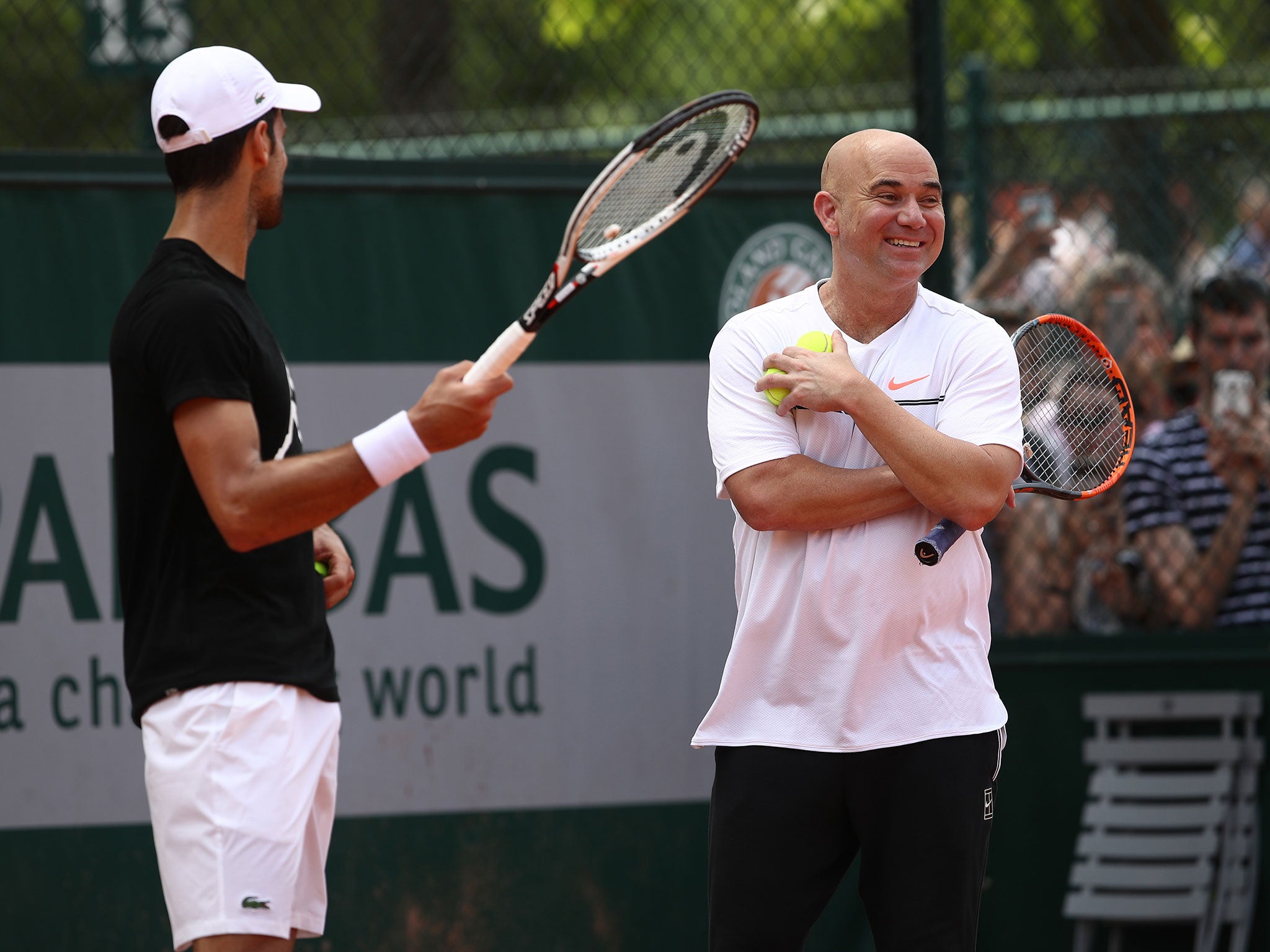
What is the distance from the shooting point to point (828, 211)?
2885 mm

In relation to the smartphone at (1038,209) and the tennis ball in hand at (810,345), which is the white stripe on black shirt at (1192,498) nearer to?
the smartphone at (1038,209)

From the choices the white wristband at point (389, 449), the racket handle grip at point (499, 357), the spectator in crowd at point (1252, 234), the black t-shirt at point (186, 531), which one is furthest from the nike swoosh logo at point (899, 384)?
the spectator in crowd at point (1252, 234)

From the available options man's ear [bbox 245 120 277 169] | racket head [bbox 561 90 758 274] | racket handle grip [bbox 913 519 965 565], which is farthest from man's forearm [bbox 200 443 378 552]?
racket handle grip [bbox 913 519 965 565]

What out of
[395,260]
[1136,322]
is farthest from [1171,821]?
[395,260]

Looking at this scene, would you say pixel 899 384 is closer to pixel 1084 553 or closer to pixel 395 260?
pixel 395 260

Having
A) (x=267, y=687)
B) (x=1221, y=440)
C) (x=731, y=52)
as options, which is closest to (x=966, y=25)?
(x=731, y=52)

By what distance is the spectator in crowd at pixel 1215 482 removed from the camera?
4.34 m

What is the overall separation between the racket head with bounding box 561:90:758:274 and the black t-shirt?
679mm

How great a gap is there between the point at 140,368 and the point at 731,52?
113 inches

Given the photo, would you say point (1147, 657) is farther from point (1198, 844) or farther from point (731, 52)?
point (731, 52)

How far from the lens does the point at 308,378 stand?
3.96m

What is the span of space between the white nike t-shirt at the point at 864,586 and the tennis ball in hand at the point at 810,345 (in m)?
0.06

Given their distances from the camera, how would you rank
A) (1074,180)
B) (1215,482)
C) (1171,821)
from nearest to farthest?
(1171,821), (1215,482), (1074,180)

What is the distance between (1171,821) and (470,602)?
203cm
